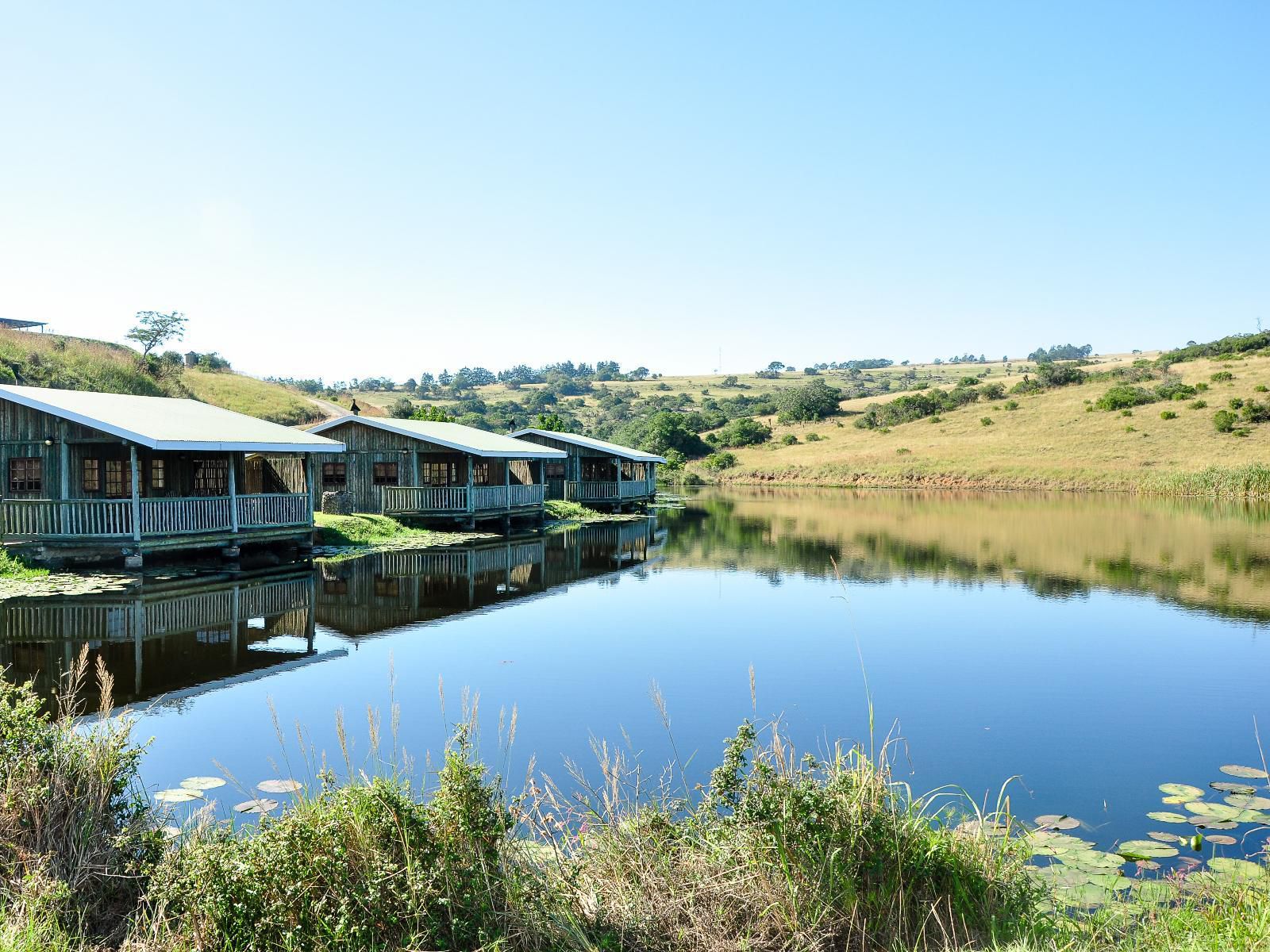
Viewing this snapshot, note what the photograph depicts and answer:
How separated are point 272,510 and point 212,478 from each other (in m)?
3.26

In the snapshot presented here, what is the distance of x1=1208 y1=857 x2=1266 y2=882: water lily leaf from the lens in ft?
20.3

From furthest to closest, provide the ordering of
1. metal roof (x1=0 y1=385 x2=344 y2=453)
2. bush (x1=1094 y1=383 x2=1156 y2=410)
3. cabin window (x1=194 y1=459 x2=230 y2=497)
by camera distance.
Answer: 1. bush (x1=1094 y1=383 x2=1156 y2=410)
2. cabin window (x1=194 y1=459 x2=230 y2=497)
3. metal roof (x1=0 y1=385 x2=344 y2=453)

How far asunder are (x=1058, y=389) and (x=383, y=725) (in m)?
79.8

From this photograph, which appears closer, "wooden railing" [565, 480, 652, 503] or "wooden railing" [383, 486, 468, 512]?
"wooden railing" [383, 486, 468, 512]

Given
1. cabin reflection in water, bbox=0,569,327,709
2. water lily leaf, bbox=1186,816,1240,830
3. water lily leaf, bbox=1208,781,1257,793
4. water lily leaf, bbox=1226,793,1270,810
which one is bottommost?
water lily leaf, bbox=1208,781,1257,793

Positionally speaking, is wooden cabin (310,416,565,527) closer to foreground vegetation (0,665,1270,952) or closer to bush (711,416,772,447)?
foreground vegetation (0,665,1270,952)

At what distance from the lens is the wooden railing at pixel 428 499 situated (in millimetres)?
31344

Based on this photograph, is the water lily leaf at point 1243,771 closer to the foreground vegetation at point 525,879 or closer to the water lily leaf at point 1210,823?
the water lily leaf at point 1210,823

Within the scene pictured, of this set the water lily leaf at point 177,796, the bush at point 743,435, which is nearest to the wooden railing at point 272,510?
the water lily leaf at point 177,796

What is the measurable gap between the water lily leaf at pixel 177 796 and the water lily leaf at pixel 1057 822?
22.3ft

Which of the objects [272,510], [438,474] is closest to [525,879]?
[272,510]

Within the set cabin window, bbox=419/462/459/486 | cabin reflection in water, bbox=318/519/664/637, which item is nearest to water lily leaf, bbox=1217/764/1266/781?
cabin reflection in water, bbox=318/519/664/637

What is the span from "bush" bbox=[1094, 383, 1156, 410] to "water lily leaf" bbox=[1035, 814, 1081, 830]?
223 ft

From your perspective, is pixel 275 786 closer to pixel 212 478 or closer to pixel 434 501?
pixel 212 478
